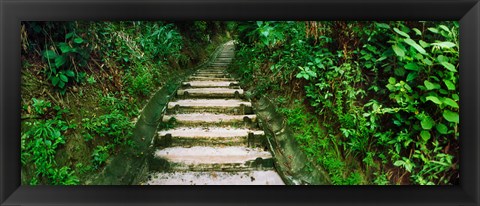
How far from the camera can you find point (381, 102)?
2229mm

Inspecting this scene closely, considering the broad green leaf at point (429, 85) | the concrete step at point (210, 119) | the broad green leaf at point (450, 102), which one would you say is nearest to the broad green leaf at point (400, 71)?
the broad green leaf at point (429, 85)

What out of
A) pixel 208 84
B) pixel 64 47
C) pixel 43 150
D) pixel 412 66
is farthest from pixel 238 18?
pixel 208 84

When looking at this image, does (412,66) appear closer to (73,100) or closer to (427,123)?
(427,123)

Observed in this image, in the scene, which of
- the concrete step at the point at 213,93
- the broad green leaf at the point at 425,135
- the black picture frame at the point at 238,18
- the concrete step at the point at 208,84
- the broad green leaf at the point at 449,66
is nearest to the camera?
the black picture frame at the point at 238,18

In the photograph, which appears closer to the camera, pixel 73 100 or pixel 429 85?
pixel 429 85

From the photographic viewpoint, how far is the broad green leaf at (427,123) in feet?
A: 6.22

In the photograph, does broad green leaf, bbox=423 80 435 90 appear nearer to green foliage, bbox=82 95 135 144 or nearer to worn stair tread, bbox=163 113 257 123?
worn stair tread, bbox=163 113 257 123

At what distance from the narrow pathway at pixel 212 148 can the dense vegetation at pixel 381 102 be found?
1.66ft

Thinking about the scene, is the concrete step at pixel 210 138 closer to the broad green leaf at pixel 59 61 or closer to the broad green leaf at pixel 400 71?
the broad green leaf at pixel 59 61

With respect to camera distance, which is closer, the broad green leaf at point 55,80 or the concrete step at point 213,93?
the broad green leaf at point 55,80

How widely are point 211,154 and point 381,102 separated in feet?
5.65

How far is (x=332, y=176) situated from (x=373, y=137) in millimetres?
523

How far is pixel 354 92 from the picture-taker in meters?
2.25
